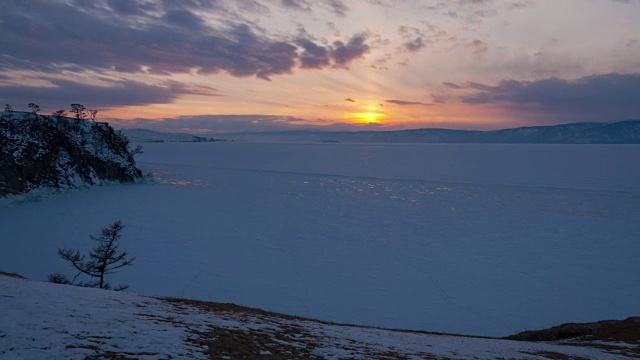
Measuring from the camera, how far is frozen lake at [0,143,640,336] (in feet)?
64.4

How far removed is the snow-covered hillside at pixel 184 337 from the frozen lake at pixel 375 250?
5.33 meters

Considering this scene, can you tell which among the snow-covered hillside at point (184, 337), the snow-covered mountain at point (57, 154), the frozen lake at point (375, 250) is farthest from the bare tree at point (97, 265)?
the snow-covered mountain at point (57, 154)

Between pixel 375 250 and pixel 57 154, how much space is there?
167 feet

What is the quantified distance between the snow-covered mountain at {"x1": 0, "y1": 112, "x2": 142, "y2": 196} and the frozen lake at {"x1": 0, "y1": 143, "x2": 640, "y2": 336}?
19.7ft

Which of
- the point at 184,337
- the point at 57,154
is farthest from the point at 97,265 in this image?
the point at 57,154

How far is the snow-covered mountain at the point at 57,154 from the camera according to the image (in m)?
47.7

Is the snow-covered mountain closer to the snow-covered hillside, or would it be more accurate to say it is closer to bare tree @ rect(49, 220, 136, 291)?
bare tree @ rect(49, 220, 136, 291)

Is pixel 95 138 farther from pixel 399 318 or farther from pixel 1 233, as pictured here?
pixel 399 318

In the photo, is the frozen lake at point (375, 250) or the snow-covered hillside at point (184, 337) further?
the frozen lake at point (375, 250)

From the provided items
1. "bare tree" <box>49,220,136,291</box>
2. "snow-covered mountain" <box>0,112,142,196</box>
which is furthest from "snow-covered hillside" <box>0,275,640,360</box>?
"snow-covered mountain" <box>0,112,142,196</box>

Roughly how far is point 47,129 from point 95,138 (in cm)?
725

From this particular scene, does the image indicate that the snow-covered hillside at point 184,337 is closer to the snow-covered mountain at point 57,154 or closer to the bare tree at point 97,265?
the bare tree at point 97,265

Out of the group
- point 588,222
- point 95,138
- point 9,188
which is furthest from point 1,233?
point 588,222

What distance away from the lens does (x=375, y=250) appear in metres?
27.5
